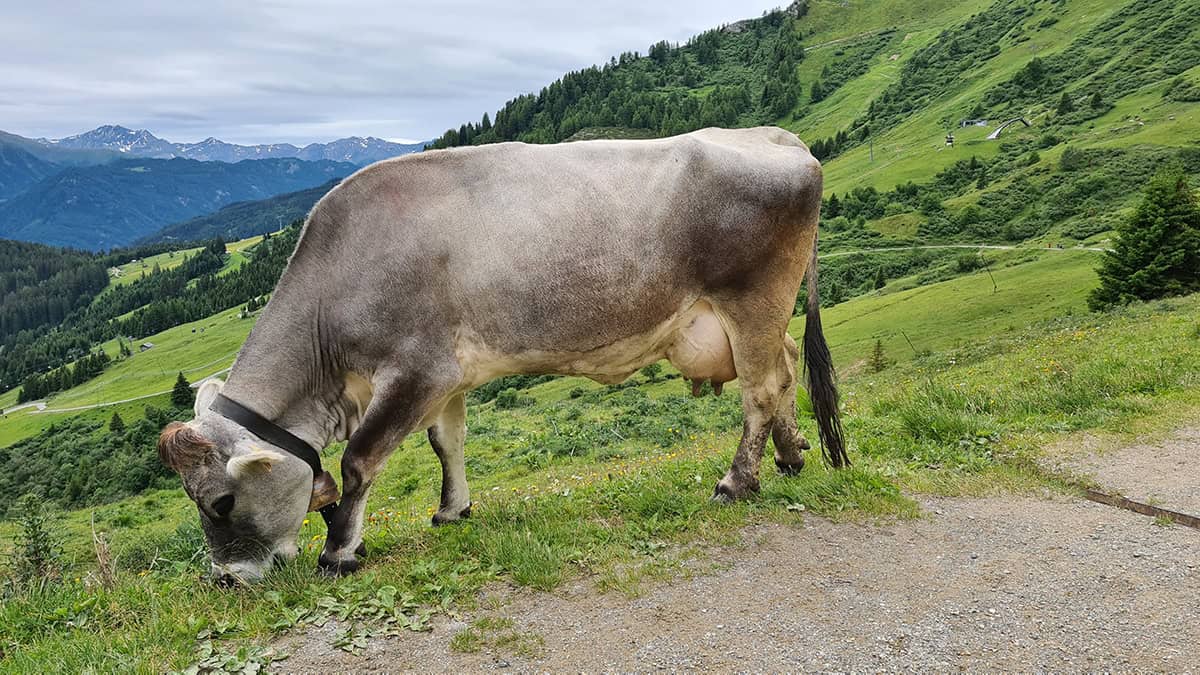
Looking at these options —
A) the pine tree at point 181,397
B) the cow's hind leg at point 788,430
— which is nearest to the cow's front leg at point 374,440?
the cow's hind leg at point 788,430

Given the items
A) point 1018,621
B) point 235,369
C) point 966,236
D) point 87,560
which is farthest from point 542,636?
point 966,236

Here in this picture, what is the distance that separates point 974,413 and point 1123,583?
15.0ft

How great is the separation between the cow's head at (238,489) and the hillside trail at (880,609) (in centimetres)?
116

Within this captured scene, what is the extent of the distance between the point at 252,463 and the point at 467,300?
196 cm

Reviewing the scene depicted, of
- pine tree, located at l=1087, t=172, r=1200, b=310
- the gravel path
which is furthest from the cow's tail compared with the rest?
pine tree, located at l=1087, t=172, r=1200, b=310

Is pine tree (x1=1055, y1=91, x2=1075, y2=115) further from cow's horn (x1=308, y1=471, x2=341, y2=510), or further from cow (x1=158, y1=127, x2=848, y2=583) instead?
cow's horn (x1=308, y1=471, x2=341, y2=510)

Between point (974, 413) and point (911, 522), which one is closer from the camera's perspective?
point (911, 522)

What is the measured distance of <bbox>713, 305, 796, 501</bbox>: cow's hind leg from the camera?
20.0ft

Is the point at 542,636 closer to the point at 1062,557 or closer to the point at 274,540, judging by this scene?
the point at 274,540

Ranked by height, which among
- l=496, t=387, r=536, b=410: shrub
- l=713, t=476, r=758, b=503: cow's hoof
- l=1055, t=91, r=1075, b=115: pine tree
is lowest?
l=496, t=387, r=536, b=410: shrub

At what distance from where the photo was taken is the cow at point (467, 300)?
5.39 metres

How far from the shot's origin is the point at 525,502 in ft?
23.7

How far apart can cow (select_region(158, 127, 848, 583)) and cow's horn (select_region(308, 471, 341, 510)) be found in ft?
0.07

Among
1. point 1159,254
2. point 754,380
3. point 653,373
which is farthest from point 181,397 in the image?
point 754,380
